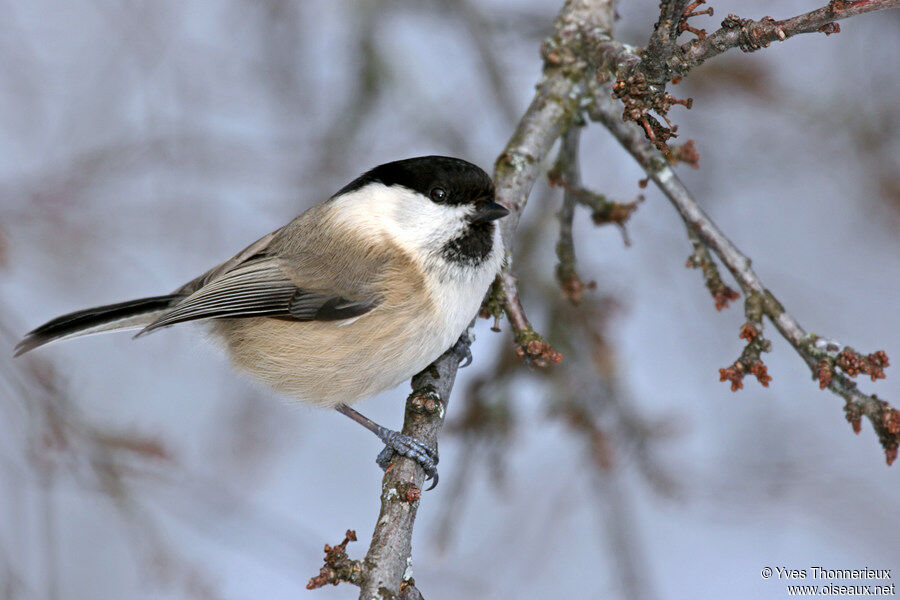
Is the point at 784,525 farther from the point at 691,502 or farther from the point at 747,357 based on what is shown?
the point at 747,357

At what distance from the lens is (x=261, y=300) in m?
2.45

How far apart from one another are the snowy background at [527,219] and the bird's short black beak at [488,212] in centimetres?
72

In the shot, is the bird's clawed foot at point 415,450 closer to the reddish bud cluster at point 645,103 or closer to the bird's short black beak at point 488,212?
the bird's short black beak at point 488,212

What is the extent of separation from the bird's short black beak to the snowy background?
0.72 metres

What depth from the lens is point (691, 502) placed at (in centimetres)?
305

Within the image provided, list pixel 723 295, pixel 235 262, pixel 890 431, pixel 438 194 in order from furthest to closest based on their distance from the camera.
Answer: pixel 235 262 < pixel 438 194 < pixel 723 295 < pixel 890 431

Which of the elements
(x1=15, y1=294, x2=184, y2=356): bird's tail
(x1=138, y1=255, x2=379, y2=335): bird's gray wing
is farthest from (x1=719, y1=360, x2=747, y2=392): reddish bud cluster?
(x1=15, y1=294, x2=184, y2=356): bird's tail

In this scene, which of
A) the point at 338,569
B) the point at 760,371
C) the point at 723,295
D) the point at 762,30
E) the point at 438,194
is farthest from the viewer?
the point at 438,194

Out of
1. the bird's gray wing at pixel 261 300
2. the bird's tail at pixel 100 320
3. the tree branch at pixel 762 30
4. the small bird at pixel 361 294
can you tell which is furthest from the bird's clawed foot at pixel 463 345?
the tree branch at pixel 762 30

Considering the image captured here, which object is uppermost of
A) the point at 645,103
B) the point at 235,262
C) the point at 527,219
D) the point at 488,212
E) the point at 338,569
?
the point at 527,219

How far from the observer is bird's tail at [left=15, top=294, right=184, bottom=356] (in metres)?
2.32

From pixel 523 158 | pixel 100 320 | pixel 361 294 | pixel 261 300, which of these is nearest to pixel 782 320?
pixel 523 158

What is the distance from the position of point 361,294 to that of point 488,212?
45cm

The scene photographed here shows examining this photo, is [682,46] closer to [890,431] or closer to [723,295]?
[723,295]
